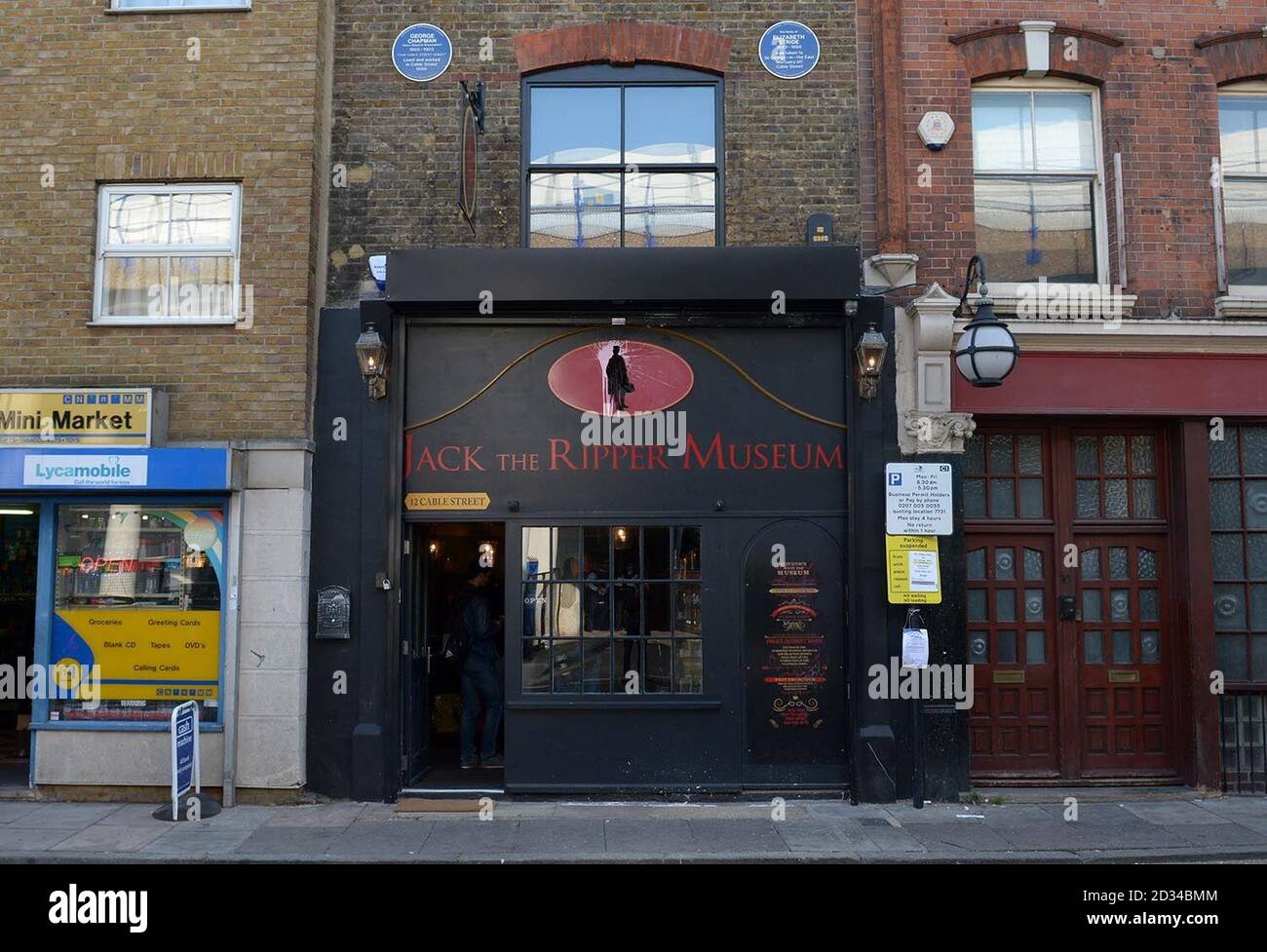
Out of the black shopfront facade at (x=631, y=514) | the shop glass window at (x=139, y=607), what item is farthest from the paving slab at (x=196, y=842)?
the shop glass window at (x=139, y=607)

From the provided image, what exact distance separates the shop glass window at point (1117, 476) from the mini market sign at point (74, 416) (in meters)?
8.71

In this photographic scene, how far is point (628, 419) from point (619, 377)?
40 centimetres

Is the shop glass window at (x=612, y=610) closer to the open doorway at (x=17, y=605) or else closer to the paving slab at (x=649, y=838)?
the paving slab at (x=649, y=838)

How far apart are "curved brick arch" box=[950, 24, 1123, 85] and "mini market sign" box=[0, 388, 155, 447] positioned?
8326 millimetres

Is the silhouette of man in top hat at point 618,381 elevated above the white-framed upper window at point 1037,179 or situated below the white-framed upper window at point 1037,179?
below

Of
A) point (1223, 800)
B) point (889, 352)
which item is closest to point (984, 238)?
point (889, 352)

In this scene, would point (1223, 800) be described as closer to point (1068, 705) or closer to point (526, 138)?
point (1068, 705)

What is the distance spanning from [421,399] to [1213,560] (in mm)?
7676

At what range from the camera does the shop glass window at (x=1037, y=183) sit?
10.0m

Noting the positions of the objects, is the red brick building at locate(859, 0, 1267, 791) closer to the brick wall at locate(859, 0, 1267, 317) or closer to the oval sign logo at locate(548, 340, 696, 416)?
the brick wall at locate(859, 0, 1267, 317)

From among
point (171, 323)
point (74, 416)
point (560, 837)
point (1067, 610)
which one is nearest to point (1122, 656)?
point (1067, 610)

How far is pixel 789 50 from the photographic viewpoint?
1000 centimetres

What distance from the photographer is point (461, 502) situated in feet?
31.6

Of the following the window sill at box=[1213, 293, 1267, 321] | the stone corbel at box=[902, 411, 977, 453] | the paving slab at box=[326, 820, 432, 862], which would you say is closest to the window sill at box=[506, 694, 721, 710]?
the paving slab at box=[326, 820, 432, 862]
